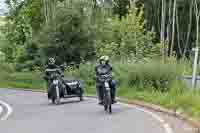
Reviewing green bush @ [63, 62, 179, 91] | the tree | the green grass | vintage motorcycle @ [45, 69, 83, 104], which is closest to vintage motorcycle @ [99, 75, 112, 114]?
the green grass

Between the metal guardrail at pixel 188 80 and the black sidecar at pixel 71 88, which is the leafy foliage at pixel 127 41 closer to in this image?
the metal guardrail at pixel 188 80

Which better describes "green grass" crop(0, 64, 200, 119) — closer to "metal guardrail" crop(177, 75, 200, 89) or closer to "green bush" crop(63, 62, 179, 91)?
"green bush" crop(63, 62, 179, 91)

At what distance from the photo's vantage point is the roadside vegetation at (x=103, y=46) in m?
20.7

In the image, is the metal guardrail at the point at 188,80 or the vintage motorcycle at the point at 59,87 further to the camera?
the vintage motorcycle at the point at 59,87

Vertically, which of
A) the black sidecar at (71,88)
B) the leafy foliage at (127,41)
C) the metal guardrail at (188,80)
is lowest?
the black sidecar at (71,88)

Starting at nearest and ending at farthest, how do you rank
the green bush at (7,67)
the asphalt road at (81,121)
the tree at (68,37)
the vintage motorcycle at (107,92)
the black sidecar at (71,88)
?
the asphalt road at (81,121)
the vintage motorcycle at (107,92)
the black sidecar at (71,88)
the tree at (68,37)
the green bush at (7,67)

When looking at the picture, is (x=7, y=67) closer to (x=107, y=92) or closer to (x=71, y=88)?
(x=71, y=88)

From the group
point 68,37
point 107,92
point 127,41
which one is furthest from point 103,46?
point 107,92

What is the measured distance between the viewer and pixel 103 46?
113 ft

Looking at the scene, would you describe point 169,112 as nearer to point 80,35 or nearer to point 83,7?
point 80,35

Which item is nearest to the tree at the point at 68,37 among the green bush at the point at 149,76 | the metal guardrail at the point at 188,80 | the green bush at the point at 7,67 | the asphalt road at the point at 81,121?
the green bush at the point at 7,67

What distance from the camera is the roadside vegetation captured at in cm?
2069

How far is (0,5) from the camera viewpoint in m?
56.0

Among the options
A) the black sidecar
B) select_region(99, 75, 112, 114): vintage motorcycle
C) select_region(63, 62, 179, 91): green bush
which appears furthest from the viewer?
select_region(63, 62, 179, 91): green bush
